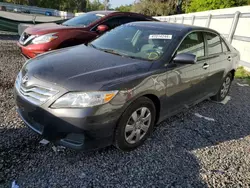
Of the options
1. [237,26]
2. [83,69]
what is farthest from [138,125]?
[237,26]

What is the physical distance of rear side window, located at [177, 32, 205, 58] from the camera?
319cm

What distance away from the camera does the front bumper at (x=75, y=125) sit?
210 cm

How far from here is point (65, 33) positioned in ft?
16.4

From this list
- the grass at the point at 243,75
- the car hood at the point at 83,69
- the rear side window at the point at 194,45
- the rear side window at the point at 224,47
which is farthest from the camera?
the grass at the point at 243,75

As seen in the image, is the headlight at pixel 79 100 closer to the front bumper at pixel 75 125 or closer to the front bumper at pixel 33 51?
the front bumper at pixel 75 125

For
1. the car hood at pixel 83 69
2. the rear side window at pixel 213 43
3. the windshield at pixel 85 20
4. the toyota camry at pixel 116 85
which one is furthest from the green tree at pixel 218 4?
the car hood at pixel 83 69

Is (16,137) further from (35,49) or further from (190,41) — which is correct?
(190,41)

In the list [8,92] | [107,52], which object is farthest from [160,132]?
[8,92]

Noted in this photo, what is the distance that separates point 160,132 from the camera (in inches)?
126

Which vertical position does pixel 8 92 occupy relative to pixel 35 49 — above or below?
below

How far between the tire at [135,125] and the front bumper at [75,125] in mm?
133

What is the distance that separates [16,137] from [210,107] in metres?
3.64

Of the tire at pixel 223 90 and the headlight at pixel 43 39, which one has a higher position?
the headlight at pixel 43 39

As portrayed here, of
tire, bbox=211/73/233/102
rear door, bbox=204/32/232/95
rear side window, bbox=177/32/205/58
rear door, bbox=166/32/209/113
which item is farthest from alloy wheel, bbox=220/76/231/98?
rear side window, bbox=177/32/205/58
